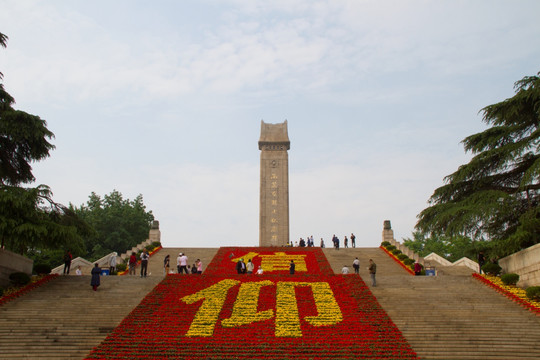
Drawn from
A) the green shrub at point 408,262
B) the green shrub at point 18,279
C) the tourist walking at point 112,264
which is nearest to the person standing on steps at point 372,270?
the green shrub at point 408,262

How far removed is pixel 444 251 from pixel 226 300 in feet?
171

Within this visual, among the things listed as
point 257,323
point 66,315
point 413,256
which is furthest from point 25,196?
point 413,256

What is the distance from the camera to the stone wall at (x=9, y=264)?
22234mm

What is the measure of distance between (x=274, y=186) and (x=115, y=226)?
692 inches

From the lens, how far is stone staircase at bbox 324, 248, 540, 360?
15.6m

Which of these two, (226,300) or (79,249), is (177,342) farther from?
(79,249)

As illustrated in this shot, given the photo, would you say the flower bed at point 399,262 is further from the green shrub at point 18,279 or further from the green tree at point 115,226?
the green tree at point 115,226

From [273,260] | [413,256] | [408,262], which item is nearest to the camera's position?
[408,262]

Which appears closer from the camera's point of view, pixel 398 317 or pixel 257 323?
pixel 257 323

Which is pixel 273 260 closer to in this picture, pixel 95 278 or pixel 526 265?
pixel 95 278

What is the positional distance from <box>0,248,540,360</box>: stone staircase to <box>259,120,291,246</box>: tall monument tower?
93.1 ft

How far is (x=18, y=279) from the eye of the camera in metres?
22.2

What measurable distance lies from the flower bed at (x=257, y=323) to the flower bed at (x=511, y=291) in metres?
5.30

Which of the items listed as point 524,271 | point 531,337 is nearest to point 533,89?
point 524,271
